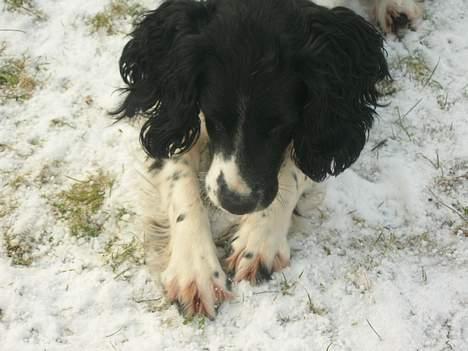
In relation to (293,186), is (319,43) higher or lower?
higher

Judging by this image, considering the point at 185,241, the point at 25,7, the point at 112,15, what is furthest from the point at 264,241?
the point at 25,7

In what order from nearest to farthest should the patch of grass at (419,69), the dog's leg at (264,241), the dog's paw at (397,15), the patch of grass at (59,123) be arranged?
the dog's leg at (264,241) < the patch of grass at (59,123) < the patch of grass at (419,69) < the dog's paw at (397,15)

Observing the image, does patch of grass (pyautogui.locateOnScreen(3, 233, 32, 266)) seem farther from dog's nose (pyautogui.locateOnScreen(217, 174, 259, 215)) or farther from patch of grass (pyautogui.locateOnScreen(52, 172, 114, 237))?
dog's nose (pyautogui.locateOnScreen(217, 174, 259, 215))

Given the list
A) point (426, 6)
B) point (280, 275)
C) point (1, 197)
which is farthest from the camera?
point (426, 6)

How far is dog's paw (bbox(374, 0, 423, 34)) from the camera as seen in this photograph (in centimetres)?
457

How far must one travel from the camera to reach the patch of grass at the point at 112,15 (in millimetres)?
4465

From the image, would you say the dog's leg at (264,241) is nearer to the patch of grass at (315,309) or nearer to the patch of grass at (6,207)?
the patch of grass at (315,309)

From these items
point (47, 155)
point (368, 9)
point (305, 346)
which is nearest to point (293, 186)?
point (305, 346)

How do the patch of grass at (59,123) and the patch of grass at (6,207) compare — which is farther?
the patch of grass at (59,123)

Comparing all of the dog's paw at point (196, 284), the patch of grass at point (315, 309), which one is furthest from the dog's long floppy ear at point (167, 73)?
the patch of grass at point (315, 309)

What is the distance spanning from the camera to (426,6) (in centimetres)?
476

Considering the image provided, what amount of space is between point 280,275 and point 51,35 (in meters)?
2.34

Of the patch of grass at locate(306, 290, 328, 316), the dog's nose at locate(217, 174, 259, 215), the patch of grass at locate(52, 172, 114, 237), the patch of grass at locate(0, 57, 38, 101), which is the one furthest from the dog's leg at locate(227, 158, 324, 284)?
the patch of grass at locate(0, 57, 38, 101)

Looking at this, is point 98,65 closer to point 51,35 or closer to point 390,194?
point 51,35
